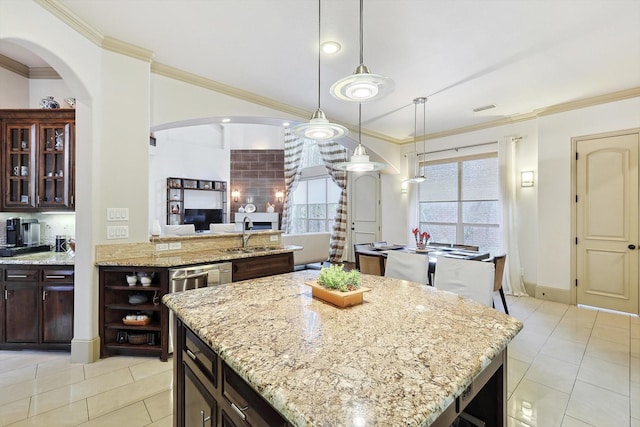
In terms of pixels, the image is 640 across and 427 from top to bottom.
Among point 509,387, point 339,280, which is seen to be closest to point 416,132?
point 509,387

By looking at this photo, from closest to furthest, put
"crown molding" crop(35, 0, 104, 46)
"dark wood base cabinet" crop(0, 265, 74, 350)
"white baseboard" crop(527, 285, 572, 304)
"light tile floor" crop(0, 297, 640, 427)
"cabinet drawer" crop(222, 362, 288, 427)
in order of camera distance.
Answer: "cabinet drawer" crop(222, 362, 288, 427) < "light tile floor" crop(0, 297, 640, 427) < "crown molding" crop(35, 0, 104, 46) < "dark wood base cabinet" crop(0, 265, 74, 350) < "white baseboard" crop(527, 285, 572, 304)

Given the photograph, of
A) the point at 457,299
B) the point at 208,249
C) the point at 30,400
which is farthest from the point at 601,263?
the point at 30,400

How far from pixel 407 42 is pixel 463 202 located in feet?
11.8

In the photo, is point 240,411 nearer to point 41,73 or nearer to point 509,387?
point 509,387

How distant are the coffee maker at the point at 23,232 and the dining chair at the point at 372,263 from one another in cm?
383

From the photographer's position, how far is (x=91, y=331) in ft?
8.40

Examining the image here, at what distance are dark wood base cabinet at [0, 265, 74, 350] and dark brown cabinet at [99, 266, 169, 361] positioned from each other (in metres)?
0.35

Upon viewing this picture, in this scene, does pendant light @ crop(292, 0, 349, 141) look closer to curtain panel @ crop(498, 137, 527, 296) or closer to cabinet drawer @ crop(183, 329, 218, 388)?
cabinet drawer @ crop(183, 329, 218, 388)

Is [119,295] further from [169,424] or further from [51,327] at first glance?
[169,424]

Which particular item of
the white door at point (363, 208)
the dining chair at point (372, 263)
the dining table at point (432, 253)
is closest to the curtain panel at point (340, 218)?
the white door at point (363, 208)

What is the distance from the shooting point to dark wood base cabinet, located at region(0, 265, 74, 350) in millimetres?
2635

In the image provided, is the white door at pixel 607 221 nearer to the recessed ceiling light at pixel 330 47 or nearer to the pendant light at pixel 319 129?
the recessed ceiling light at pixel 330 47

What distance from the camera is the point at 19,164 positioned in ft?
9.60

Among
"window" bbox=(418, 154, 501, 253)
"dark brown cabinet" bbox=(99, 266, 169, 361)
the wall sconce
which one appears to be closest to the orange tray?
"dark brown cabinet" bbox=(99, 266, 169, 361)
